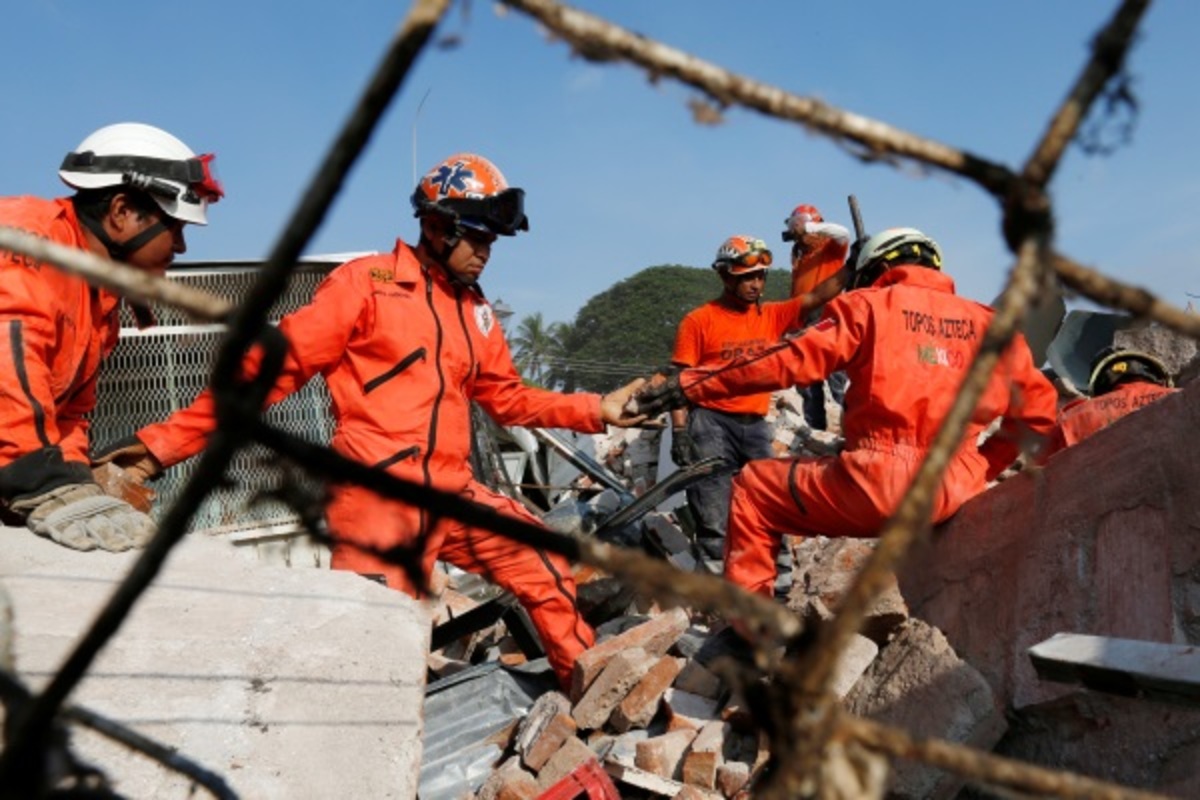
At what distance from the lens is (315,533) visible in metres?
1.32

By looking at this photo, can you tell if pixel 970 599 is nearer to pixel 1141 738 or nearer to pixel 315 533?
pixel 1141 738

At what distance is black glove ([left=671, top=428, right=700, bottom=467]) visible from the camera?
718cm

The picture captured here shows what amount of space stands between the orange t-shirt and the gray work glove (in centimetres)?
425

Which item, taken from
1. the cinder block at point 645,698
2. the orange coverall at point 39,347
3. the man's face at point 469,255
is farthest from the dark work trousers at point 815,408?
the orange coverall at point 39,347

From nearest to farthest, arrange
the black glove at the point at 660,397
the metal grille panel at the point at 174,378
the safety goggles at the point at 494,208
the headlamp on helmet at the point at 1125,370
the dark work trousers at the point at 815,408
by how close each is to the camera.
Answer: the safety goggles at the point at 494,208, the black glove at the point at 660,397, the headlamp on helmet at the point at 1125,370, the metal grille panel at the point at 174,378, the dark work trousers at the point at 815,408

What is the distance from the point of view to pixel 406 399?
4551mm

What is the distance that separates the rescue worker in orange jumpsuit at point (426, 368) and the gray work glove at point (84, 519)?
2.58 ft

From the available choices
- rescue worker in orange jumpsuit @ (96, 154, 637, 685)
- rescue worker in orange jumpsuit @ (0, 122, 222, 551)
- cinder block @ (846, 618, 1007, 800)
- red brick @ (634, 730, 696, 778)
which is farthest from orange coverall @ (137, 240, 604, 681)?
cinder block @ (846, 618, 1007, 800)

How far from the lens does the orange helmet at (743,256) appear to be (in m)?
7.32

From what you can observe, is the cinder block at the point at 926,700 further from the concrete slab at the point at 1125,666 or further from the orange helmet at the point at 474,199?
the orange helmet at the point at 474,199

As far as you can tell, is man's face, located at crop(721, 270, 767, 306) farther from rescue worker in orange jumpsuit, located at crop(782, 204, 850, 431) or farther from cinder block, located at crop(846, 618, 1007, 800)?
cinder block, located at crop(846, 618, 1007, 800)

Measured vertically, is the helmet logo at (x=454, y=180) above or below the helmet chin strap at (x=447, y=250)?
above

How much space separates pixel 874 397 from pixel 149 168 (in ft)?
9.25

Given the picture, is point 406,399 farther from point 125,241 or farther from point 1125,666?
point 1125,666
